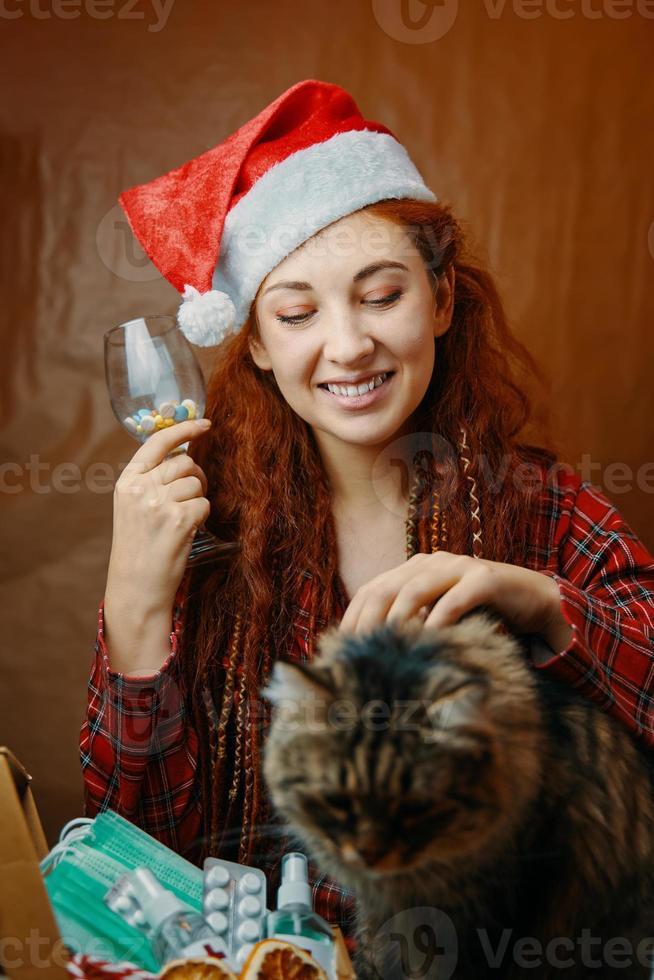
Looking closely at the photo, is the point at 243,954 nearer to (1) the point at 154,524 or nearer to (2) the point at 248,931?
(2) the point at 248,931

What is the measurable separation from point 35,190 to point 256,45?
55cm

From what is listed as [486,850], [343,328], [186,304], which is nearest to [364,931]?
[486,850]

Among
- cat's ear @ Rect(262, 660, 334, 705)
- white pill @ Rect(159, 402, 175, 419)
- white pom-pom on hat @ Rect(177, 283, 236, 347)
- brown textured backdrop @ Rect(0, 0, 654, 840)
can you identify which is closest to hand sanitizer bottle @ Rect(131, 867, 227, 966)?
cat's ear @ Rect(262, 660, 334, 705)

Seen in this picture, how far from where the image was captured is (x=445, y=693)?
0.74m

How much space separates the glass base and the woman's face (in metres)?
0.24

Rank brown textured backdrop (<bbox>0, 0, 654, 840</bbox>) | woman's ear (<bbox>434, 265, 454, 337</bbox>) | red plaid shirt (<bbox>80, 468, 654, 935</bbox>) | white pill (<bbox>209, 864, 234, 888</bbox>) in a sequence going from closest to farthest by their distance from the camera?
white pill (<bbox>209, 864, 234, 888</bbox>), red plaid shirt (<bbox>80, 468, 654, 935</bbox>), woman's ear (<bbox>434, 265, 454, 337</bbox>), brown textured backdrop (<bbox>0, 0, 654, 840</bbox>)

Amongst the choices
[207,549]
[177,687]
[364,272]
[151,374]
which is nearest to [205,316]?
[151,374]

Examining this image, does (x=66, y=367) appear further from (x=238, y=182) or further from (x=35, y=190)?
(x=238, y=182)

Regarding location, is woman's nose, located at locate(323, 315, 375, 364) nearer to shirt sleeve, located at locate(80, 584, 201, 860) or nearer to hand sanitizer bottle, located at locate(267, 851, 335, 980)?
shirt sleeve, located at locate(80, 584, 201, 860)

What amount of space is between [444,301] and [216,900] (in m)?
0.93

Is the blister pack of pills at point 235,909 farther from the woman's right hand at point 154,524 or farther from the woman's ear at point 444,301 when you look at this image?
the woman's ear at point 444,301

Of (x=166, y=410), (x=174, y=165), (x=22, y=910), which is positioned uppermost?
(x=174, y=165)

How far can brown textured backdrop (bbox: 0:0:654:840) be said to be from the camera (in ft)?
6.24

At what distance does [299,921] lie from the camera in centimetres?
93
